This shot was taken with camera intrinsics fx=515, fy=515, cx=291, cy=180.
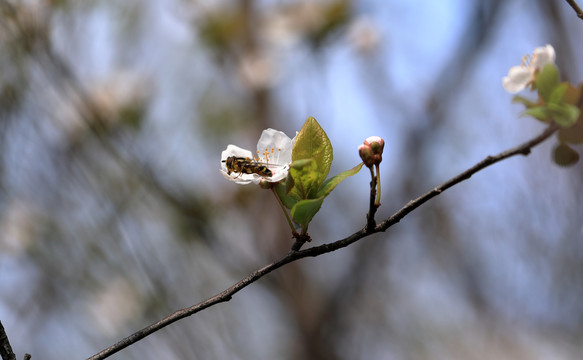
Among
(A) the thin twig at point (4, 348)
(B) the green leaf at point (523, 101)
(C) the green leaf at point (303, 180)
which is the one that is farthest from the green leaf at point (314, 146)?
(A) the thin twig at point (4, 348)

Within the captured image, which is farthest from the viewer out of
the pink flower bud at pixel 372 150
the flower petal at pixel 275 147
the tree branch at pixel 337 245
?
the flower petal at pixel 275 147

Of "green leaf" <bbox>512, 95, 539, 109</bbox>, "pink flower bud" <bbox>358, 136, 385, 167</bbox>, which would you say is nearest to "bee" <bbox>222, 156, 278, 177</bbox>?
"pink flower bud" <bbox>358, 136, 385, 167</bbox>

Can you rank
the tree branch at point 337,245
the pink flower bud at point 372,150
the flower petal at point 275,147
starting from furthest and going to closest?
the flower petal at point 275,147 → the pink flower bud at point 372,150 → the tree branch at point 337,245

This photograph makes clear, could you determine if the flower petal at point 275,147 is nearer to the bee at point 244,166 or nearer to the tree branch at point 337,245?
the bee at point 244,166

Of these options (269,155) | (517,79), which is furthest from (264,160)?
(517,79)

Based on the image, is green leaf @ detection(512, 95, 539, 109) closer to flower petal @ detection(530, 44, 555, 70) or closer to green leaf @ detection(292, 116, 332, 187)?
flower petal @ detection(530, 44, 555, 70)

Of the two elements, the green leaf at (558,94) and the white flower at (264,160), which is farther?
the white flower at (264,160)

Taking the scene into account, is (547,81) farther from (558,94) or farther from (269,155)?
(269,155)

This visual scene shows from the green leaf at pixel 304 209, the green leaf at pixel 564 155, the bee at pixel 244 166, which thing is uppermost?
the bee at pixel 244 166
